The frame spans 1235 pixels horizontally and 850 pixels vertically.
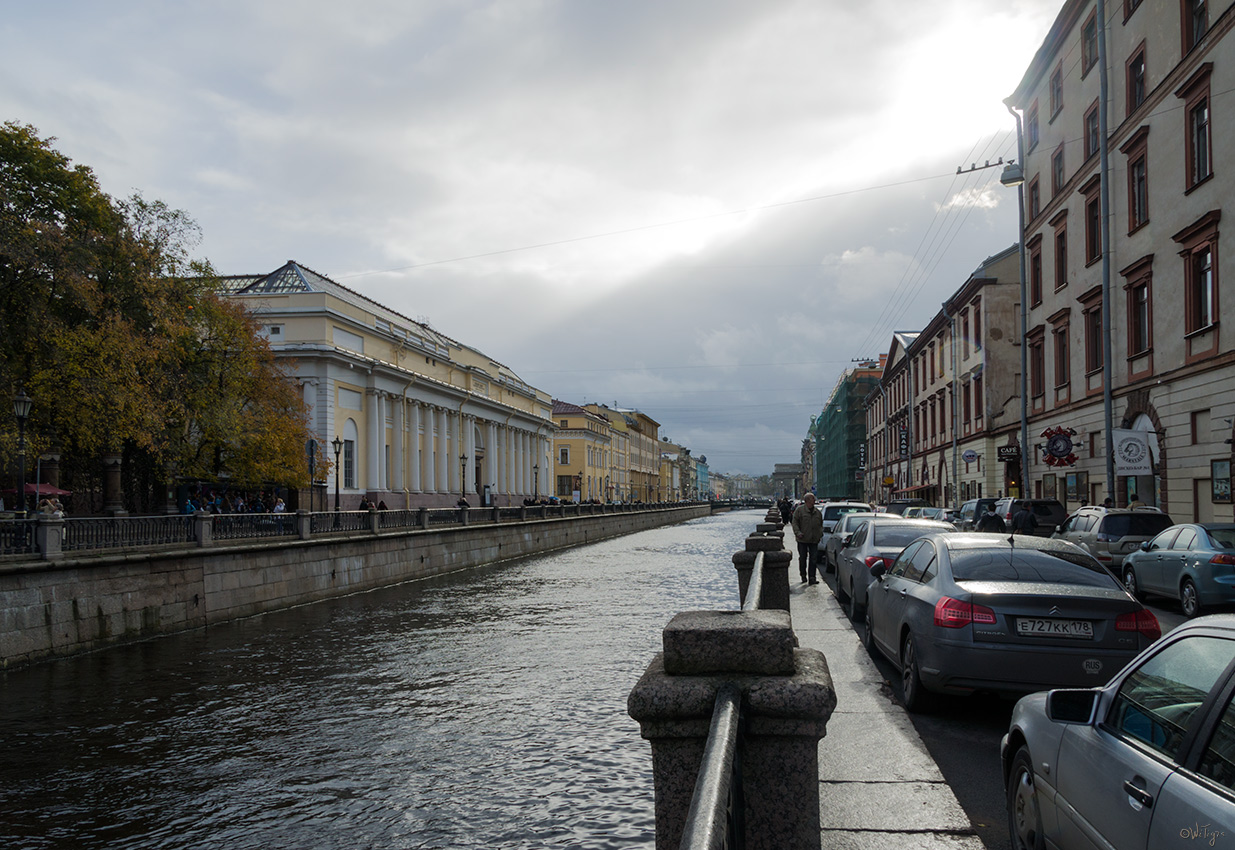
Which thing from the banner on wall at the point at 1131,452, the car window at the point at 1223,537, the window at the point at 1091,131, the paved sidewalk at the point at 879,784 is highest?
the window at the point at 1091,131

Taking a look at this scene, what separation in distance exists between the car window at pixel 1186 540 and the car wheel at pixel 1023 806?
A: 11.8 meters

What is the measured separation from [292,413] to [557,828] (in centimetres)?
3620

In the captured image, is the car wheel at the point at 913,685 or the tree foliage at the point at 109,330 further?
the tree foliage at the point at 109,330

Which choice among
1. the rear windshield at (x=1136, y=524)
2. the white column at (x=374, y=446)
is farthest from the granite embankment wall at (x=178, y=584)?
the white column at (x=374, y=446)

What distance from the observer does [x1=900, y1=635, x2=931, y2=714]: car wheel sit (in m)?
7.42

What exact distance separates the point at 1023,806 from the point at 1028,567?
12.0 ft

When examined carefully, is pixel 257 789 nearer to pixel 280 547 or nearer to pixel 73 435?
pixel 280 547

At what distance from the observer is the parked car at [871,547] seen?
12789 mm

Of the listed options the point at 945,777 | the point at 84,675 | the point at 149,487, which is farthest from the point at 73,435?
the point at 945,777

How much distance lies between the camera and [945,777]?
233 inches

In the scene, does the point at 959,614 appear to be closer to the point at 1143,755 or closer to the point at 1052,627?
the point at 1052,627

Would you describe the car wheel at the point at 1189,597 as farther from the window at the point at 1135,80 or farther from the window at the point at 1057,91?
the window at the point at 1057,91

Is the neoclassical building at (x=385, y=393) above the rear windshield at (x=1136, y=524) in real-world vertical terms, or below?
above

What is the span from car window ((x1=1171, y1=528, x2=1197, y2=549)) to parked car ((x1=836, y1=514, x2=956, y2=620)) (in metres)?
3.42
